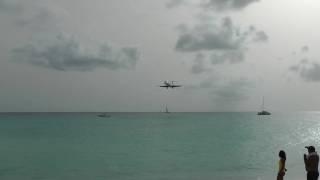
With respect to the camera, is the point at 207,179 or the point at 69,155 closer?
the point at 207,179

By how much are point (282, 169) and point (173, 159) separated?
30555 mm

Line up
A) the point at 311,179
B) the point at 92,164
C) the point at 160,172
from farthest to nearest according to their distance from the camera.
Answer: the point at 92,164, the point at 160,172, the point at 311,179

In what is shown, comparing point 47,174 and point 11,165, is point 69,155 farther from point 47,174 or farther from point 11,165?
point 47,174

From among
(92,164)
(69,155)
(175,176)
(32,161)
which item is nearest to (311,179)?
(175,176)

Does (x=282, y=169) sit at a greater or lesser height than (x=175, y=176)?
greater

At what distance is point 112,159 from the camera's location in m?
47.5

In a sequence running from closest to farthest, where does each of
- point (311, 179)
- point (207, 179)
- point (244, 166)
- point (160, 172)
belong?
point (311, 179)
point (207, 179)
point (160, 172)
point (244, 166)

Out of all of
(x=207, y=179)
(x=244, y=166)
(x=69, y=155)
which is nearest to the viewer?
(x=207, y=179)

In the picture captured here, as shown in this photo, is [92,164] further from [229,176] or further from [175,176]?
[229,176]

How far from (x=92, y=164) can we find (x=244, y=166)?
1275 centimetres

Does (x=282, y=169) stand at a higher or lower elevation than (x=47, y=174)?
higher

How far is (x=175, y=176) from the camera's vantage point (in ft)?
108

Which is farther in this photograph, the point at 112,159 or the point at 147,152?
the point at 147,152

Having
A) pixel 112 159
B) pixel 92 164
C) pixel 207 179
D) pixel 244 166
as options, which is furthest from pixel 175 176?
pixel 112 159
